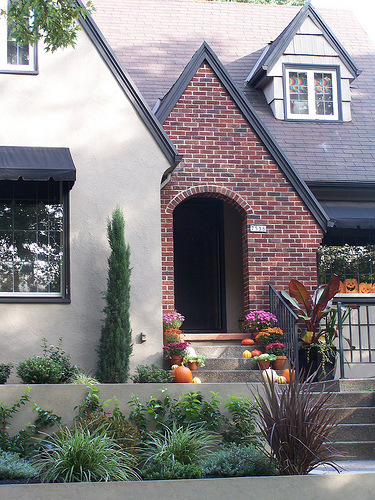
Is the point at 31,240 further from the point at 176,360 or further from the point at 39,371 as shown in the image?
the point at 176,360

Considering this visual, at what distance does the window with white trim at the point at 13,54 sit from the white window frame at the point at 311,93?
5.61 metres

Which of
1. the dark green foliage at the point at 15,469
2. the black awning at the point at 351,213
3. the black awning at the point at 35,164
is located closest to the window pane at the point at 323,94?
the black awning at the point at 351,213

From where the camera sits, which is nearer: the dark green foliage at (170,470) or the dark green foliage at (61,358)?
the dark green foliage at (170,470)

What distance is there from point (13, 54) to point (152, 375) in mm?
5608

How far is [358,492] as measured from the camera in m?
6.52

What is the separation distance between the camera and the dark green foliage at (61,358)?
890 cm

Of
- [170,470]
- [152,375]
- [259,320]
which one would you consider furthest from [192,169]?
[170,470]

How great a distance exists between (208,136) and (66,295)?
384 cm

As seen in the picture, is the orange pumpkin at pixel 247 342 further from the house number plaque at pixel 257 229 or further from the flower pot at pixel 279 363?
Result: the house number plaque at pixel 257 229

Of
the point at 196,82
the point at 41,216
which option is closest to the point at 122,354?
the point at 41,216

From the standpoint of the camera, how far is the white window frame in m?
13.9

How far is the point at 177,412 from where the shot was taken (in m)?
7.82

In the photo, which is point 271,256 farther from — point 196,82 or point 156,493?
point 156,493

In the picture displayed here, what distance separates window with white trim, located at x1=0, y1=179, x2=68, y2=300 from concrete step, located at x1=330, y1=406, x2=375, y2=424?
4.48 metres
